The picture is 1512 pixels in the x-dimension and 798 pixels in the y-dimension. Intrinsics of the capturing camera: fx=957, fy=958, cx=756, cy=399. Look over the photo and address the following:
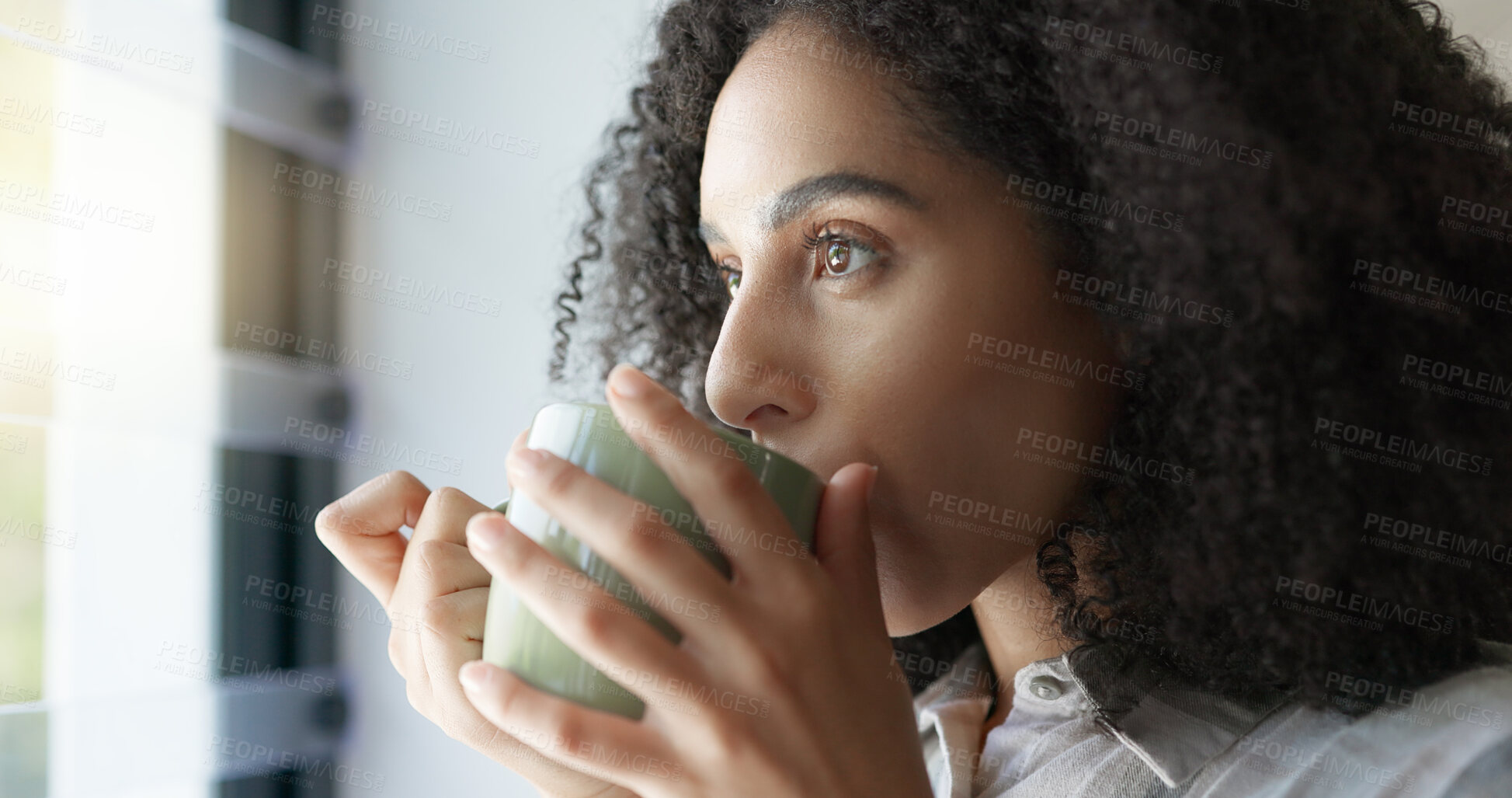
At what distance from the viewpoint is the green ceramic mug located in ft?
1.87

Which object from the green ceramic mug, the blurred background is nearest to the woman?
the green ceramic mug

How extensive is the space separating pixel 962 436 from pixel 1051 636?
30cm

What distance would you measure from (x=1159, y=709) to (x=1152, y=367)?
29 centimetres

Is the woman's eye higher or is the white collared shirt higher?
the woman's eye

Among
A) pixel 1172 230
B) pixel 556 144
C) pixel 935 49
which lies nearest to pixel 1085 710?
pixel 1172 230

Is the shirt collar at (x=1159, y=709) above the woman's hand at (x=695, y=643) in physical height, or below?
below

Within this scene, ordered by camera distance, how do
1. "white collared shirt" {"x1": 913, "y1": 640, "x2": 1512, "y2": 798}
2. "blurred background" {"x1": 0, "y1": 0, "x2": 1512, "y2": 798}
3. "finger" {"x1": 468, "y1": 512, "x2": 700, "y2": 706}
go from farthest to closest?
"blurred background" {"x1": 0, "y1": 0, "x2": 1512, "y2": 798} → "white collared shirt" {"x1": 913, "y1": 640, "x2": 1512, "y2": 798} → "finger" {"x1": 468, "y1": 512, "x2": 700, "y2": 706}

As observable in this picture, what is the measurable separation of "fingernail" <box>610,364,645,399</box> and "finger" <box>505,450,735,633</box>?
0.05 metres

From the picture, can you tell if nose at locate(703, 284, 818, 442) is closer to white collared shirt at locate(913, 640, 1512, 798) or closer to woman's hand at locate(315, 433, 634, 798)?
woman's hand at locate(315, 433, 634, 798)

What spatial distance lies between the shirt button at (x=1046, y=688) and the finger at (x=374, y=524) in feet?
1.92

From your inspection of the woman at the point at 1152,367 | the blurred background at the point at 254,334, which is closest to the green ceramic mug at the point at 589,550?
the woman at the point at 1152,367

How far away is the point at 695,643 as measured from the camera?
57 cm

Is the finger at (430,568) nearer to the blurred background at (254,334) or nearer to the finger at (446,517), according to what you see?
the finger at (446,517)

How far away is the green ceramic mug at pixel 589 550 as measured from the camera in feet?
1.87
